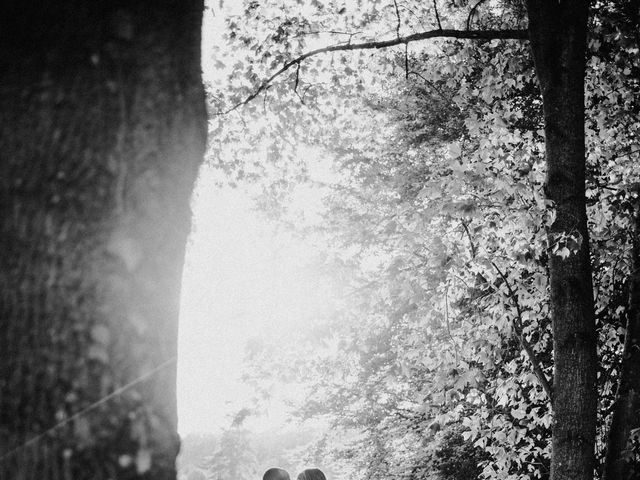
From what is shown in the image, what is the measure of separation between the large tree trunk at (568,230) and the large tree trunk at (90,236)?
311 centimetres

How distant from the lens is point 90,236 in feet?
2.80

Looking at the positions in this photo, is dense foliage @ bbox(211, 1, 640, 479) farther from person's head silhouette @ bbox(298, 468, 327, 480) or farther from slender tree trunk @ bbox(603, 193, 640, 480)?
person's head silhouette @ bbox(298, 468, 327, 480)

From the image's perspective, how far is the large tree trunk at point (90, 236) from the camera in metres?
0.79

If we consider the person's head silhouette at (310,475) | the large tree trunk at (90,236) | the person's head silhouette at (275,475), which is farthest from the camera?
the person's head silhouette at (310,475)

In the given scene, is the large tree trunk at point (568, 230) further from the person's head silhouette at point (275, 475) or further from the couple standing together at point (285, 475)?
the person's head silhouette at point (275, 475)

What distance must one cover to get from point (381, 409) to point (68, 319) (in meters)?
11.6

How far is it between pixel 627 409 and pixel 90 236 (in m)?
4.43

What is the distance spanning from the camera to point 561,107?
3.60m

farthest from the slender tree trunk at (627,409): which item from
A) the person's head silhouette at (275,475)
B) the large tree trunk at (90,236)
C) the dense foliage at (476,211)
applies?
the large tree trunk at (90,236)

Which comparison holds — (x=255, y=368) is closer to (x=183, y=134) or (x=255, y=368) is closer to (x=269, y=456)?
(x=183, y=134)

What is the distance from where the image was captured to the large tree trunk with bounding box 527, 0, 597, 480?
308 centimetres

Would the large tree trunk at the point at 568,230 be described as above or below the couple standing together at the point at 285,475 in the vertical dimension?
above

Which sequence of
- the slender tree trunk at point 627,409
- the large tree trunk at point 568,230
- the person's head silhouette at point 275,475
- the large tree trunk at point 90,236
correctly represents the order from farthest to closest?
the person's head silhouette at point 275,475, the slender tree trunk at point 627,409, the large tree trunk at point 568,230, the large tree trunk at point 90,236

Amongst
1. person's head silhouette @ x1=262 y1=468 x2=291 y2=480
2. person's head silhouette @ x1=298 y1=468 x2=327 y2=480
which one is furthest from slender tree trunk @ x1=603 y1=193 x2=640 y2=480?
person's head silhouette @ x1=262 y1=468 x2=291 y2=480
